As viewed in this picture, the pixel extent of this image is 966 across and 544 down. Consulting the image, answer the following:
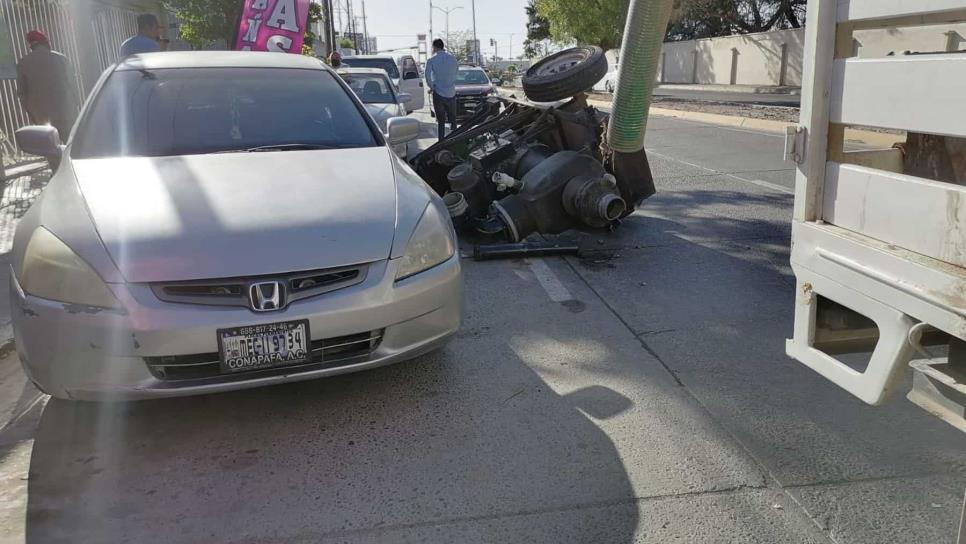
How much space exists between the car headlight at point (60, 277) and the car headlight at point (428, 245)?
1.25 metres

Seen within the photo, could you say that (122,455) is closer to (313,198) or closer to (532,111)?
(313,198)

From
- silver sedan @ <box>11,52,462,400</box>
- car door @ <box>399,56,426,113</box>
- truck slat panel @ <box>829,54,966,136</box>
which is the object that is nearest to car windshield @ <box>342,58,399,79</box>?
car door @ <box>399,56,426,113</box>

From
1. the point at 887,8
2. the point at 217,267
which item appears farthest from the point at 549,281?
the point at 887,8

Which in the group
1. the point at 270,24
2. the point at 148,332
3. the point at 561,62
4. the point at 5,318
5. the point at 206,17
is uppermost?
the point at 206,17

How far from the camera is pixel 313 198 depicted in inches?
145

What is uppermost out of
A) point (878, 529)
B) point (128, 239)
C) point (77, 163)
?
point (77, 163)

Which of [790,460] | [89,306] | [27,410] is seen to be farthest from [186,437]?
[790,460]

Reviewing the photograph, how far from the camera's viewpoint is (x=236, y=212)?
349cm

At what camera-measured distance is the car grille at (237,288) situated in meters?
3.14

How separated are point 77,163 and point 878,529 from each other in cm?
406

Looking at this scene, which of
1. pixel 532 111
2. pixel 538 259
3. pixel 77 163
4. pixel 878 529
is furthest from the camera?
pixel 532 111

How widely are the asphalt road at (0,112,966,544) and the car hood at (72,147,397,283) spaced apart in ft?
2.71

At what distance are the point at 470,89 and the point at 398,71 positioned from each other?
307 centimetres

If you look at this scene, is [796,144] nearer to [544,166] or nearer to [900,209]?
[900,209]
